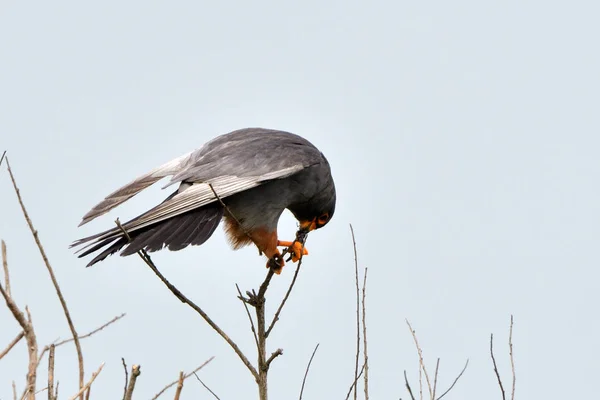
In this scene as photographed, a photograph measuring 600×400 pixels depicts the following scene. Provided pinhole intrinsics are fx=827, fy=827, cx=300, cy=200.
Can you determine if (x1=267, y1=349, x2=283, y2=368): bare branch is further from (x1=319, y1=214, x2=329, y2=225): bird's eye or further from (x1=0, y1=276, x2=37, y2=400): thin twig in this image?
(x1=319, y1=214, x2=329, y2=225): bird's eye

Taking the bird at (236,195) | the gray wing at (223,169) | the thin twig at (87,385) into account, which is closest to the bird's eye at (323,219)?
the bird at (236,195)

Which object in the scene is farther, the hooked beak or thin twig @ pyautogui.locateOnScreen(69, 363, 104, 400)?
the hooked beak

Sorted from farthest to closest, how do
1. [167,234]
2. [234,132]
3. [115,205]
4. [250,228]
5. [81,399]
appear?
[234,132], [250,228], [115,205], [167,234], [81,399]

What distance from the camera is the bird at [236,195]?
5.50m

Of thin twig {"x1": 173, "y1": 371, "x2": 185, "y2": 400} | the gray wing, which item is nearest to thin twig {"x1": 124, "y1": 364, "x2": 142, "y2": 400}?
thin twig {"x1": 173, "y1": 371, "x2": 185, "y2": 400}

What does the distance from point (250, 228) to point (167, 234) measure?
1.23 m

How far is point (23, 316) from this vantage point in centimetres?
287

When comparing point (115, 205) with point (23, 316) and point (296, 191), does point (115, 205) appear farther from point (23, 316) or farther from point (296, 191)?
point (23, 316)

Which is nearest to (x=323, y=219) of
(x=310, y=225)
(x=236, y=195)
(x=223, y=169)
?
(x=310, y=225)

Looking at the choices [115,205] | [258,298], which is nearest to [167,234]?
[115,205]

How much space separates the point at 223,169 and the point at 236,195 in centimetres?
29

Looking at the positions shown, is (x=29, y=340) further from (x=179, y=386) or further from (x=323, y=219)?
(x=323, y=219)

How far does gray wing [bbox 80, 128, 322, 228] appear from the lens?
5.76 m

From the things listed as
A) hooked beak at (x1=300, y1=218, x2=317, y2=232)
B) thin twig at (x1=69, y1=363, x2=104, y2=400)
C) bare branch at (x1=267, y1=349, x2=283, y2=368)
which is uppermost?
thin twig at (x1=69, y1=363, x2=104, y2=400)
